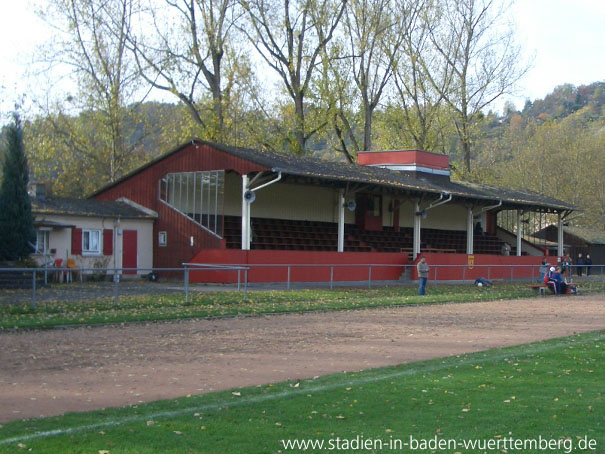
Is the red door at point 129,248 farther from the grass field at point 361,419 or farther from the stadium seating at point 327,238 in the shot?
the grass field at point 361,419

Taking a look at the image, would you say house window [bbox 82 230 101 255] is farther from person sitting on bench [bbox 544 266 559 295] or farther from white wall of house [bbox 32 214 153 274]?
person sitting on bench [bbox 544 266 559 295]

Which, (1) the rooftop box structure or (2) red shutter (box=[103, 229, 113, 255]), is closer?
(2) red shutter (box=[103, 229, 113, 255])

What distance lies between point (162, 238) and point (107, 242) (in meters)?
2.57

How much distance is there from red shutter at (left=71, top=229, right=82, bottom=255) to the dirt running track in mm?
15351

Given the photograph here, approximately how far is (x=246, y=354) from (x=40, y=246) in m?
20.6

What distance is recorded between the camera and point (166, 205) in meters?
35.1

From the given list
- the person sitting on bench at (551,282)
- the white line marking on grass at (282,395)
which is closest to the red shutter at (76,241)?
the person sitting on bench at (551,282)

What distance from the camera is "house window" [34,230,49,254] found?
31062 millimetres

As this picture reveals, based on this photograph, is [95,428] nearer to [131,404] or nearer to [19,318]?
[131,404]

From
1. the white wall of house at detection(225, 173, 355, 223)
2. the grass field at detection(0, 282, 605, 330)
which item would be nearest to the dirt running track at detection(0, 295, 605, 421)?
the grass field at detection(0, 282, 605, 330)

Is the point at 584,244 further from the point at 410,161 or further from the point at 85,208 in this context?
the point at 85,208

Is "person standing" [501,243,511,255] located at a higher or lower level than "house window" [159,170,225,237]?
lower

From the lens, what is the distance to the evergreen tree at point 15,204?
28.5 metres

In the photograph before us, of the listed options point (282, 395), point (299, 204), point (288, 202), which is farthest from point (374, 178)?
point (282, 395)
